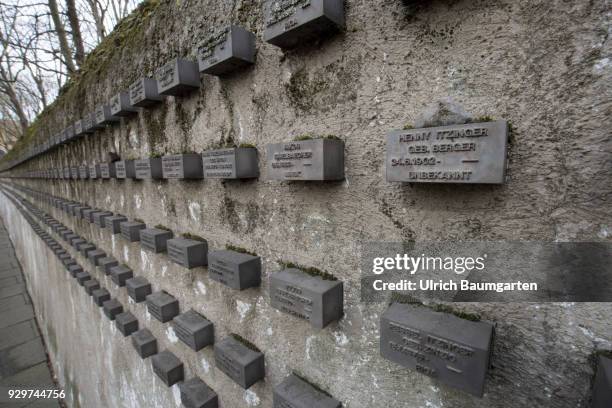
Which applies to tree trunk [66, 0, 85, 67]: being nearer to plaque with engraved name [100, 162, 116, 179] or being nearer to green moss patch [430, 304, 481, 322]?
plaque with engraved name [100, 162, 116, 179]

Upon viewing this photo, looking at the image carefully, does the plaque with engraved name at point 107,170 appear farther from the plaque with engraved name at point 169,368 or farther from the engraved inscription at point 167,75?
the plaque with engraved name at point 169,368

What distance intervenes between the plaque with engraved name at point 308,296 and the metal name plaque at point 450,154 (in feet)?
1.74

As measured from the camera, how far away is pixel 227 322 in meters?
1.88

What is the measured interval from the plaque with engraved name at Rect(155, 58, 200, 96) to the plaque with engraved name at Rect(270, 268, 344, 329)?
1253 mm

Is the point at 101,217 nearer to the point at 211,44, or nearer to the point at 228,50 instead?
the point at 211,44

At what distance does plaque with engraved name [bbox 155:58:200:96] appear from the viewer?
174cm

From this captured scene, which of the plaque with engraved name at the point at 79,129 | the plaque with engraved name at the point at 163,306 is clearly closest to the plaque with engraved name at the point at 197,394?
the plaque with engraved name at the point at 163,306

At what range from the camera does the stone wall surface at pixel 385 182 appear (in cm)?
78

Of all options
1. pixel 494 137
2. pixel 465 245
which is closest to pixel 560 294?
pixel 465 245

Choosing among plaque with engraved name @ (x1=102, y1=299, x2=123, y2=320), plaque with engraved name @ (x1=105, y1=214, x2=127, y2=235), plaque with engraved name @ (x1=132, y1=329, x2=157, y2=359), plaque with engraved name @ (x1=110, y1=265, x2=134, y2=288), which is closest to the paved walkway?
plaque with engraved name @ (x1=102, y1=299, x2=123, y2=320)

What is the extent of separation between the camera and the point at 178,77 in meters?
1.73

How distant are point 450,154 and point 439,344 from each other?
0.59 meters

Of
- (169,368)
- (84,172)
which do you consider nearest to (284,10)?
(169,368)

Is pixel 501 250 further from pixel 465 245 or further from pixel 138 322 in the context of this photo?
pixel 138 322
